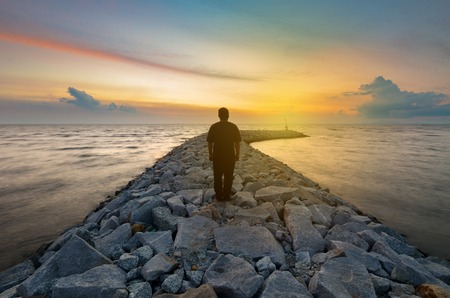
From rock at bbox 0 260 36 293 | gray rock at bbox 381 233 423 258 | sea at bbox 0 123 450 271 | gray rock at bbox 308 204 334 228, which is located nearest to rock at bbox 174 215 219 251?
gray rock at bbox 308 204 334 228

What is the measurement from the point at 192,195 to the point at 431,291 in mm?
5006

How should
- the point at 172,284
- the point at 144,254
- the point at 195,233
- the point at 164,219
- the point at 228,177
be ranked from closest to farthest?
the point at 172,284 → the point at 144,254 → the point at 195,233 → the point at 164,219 → the point at 228,177

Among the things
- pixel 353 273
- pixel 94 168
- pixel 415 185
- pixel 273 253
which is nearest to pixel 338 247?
pixel 353 273

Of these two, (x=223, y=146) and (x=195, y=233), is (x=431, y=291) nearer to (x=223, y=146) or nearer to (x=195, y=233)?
(x=195, y=233)

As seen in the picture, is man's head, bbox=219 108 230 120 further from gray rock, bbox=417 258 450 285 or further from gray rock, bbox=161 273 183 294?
gray rock, bbox=417 258 450 285

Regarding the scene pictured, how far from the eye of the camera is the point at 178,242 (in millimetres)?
4523

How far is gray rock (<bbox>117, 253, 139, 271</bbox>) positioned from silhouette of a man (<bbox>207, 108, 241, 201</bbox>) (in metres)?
2.85

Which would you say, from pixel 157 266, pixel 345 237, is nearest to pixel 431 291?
pixel 345 237

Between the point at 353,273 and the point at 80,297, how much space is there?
3.51 m

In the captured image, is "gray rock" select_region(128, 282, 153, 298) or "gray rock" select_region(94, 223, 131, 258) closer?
"gray rock" select_region(128, 282, 153, 298)

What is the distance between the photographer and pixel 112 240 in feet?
16.3

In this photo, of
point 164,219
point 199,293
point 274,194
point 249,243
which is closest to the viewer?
point 199,293

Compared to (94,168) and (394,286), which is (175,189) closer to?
(394,286)

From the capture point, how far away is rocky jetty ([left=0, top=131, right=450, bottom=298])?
3.38 meters
